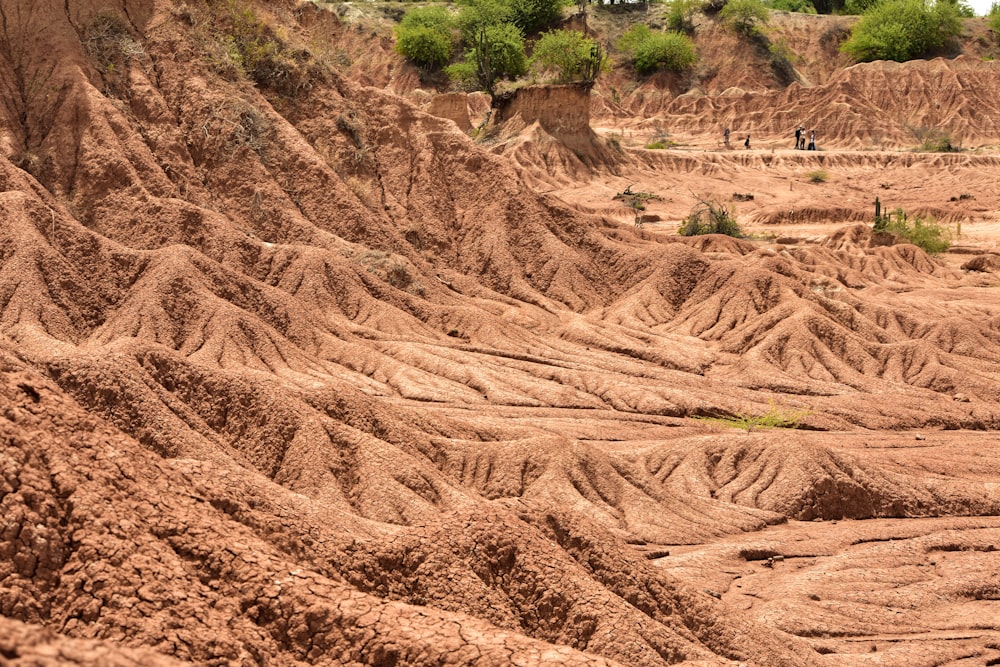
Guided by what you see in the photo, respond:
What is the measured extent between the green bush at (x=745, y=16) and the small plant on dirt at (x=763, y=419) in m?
65.5

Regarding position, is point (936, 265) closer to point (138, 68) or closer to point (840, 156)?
point (840, 156)

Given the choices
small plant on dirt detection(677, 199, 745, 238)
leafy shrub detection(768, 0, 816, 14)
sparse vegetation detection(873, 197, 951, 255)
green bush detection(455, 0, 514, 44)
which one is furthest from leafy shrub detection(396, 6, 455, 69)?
sparse vegetation detection(873, 197, 951, 255)

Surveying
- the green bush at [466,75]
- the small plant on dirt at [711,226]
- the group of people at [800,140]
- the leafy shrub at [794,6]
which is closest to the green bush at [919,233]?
the small plant on dirt at [711,226]

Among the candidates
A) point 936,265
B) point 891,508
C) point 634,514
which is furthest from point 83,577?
point 936,265

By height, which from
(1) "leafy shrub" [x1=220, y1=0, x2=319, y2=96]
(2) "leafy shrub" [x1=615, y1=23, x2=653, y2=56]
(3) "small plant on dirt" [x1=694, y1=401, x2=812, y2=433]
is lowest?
(3) "small plant on dirt" [x1=694, y1=401, x2=812, y2=433]

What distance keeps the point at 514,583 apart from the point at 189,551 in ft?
10.9

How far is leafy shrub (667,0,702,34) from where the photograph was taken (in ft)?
309

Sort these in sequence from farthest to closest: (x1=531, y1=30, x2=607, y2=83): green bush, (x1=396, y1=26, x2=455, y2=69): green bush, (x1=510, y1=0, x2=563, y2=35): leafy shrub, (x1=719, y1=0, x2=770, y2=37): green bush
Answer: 1. (x1=510, y1=0, x2=563, y2=35): leafy shrub
2. (x1=719, y1=0, x2=770, y2=37): green bush
3. (x1=396, y1=26, x2=455, y2=69): green bush
4. (x1=531, y1=30, x2=607, y2=83): green bush

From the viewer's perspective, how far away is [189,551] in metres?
10.1

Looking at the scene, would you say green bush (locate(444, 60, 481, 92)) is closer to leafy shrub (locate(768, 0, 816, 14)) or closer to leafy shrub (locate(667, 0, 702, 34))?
leafy shrub (locate(667, 0, 702, 34))

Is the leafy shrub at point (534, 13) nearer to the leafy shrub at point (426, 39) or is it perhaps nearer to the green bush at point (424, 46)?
the leafy shrub at point (426, 39)

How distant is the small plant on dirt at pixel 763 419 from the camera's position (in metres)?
29.9

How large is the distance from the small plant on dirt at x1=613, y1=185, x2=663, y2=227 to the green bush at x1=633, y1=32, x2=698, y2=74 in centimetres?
2753

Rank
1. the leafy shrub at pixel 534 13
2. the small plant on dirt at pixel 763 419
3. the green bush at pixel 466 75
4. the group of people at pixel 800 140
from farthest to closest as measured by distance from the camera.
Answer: the leafy shrub at pixel 534 13 → the green bush at pixel 466 75 → the group of people at pixel 800 140 → the small plant on dirt at pixel 763 419
